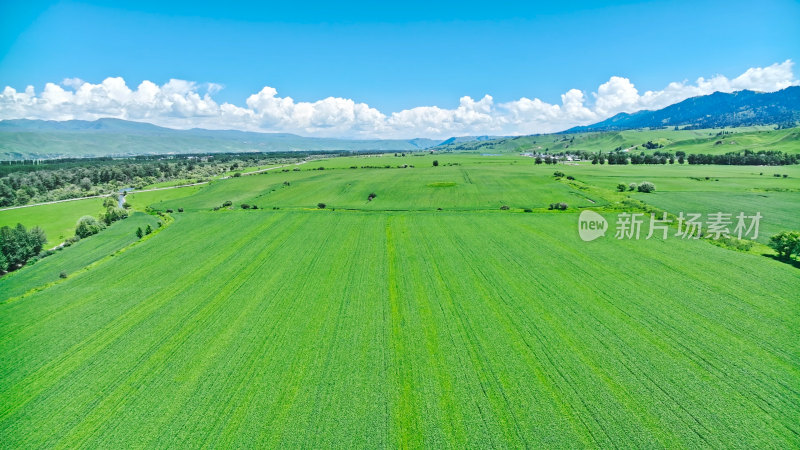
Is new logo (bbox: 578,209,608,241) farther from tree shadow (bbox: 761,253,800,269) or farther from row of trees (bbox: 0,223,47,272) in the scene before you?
row of trees (bbox: 0,223,47,272)

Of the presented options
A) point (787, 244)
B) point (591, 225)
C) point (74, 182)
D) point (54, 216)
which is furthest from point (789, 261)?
point (74, 182)

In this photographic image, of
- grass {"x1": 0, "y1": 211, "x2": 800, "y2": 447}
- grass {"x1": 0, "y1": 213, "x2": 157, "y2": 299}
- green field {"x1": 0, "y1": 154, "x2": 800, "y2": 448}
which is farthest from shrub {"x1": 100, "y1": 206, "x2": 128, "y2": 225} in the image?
grass {"x1": 0, "y1": 211, "x2": 800, "y2": 447}

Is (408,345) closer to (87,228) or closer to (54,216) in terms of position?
(87,228)

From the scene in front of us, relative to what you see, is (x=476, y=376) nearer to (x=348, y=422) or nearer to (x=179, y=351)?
(x=348, y=422)

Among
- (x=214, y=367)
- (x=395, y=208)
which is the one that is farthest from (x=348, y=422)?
(x=395, y=208)

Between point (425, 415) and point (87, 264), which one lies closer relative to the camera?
point (425, 415)

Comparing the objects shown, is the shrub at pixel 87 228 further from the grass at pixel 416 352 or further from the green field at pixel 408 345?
the grass at pixel 416 352
